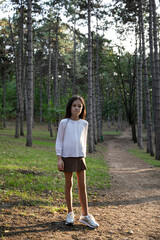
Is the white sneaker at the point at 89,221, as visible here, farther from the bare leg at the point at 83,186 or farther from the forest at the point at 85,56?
the forest at the point at 85,56

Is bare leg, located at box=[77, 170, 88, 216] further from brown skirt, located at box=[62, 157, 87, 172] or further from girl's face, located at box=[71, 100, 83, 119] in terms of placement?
girl's face, located at box=[71, 100, 83, 119]

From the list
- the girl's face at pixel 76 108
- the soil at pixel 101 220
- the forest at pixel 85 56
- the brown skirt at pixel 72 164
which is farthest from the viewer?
the forest at pixel 85 56

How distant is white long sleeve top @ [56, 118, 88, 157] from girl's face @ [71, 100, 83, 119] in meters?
0.11

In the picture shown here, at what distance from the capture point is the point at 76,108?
12.7 feet

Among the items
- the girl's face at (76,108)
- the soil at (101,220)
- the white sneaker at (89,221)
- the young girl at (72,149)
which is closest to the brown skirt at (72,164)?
the young girl at (72,149)

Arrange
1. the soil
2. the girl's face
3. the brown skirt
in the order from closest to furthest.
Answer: the soil < the brown skirt < the girl's face

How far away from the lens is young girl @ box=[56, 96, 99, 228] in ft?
12.4

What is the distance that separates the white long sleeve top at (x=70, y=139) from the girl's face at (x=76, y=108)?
4.5 inches

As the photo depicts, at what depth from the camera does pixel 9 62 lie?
2720cm

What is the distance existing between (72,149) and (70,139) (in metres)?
0.18

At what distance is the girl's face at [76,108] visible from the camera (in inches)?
152

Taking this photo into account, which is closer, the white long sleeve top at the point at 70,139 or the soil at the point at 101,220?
the soil at the point at 101,220

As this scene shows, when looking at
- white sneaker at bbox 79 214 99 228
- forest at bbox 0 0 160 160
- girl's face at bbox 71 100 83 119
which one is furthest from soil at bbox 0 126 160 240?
forest at bbox 0 0 160 160

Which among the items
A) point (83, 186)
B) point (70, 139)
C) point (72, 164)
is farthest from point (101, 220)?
point (70, 139)
